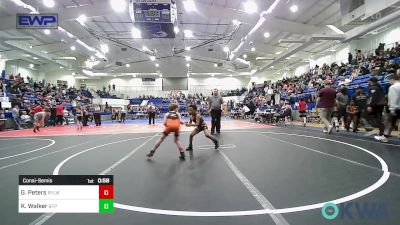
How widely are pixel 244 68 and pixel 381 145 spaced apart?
3936cm

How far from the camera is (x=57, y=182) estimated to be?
2.56 meters

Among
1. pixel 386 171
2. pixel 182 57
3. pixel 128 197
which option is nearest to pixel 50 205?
pixel 128 197

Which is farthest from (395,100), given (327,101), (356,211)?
(356,211)

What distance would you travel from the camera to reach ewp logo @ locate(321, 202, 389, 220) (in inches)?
104

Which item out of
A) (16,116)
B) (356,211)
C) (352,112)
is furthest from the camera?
(16,116)

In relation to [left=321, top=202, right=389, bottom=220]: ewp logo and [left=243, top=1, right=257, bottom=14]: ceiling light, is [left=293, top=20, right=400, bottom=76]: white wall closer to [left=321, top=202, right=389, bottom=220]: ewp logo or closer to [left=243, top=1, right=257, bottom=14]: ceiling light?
[left=243, top=1, right=257, bottom=14]: ceiling light

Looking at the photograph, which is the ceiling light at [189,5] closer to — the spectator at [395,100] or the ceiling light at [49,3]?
the ceiling light at [49,3]

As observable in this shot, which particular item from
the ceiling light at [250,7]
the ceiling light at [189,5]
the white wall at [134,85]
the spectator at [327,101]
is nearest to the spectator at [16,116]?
the ceiling light at [189,5]

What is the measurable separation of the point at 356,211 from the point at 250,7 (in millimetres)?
18204
